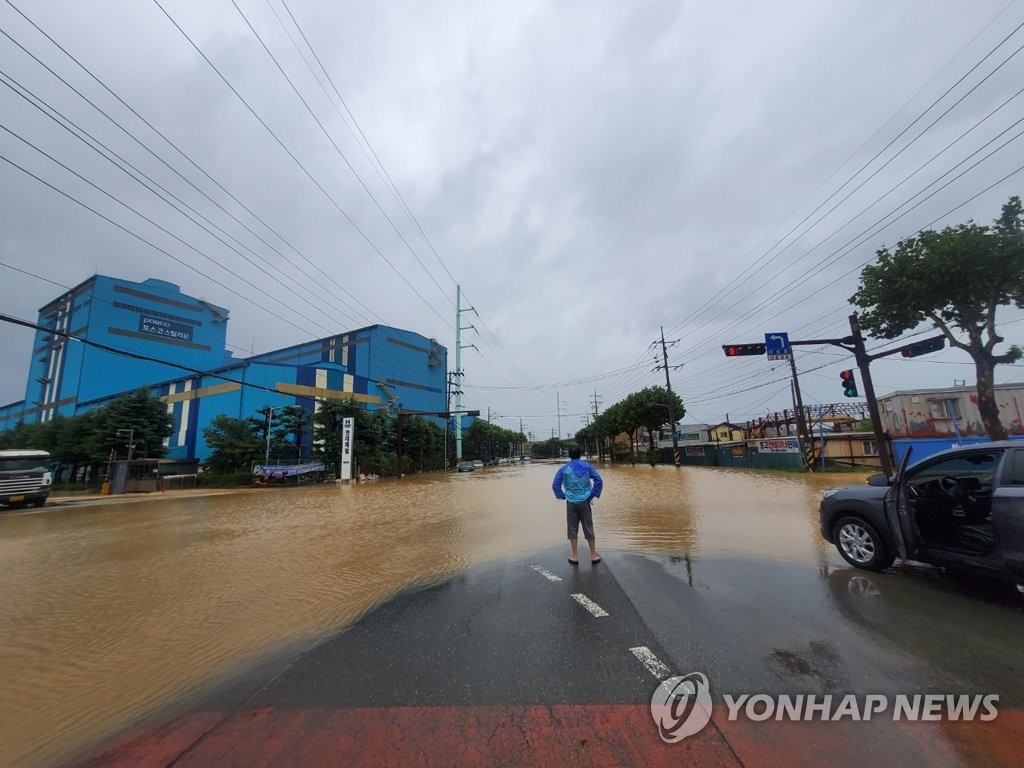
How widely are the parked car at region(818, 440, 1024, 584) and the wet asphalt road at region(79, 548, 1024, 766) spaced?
1.34ft

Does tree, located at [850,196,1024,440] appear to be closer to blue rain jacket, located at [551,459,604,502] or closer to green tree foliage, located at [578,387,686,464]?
blue rain jacket, located at [551,459,604,502]

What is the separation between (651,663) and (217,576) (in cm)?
589

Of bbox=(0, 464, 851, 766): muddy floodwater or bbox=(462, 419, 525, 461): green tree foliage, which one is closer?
bbox=(0, 464, 851, 766): muddy floodwater

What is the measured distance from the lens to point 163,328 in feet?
189

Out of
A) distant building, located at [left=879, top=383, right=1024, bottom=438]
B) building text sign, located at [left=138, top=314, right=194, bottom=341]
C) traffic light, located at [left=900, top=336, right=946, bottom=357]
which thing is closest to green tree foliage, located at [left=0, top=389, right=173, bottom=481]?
building text sign, located at [left=138, top=314, right=194, bottom=341]

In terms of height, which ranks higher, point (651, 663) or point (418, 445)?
point (418, 445)

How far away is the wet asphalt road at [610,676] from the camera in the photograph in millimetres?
2299

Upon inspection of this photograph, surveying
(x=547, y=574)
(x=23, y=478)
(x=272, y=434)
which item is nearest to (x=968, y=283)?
(x=547, y=574)

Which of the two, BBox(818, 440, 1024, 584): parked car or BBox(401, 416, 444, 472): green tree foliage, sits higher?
BBox(401, 416, 444, 472): green tree foliage

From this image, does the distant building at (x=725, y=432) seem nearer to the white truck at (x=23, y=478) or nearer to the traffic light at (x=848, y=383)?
the traffic light at (x=848, y=383)

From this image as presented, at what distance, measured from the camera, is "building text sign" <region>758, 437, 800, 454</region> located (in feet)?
98.7

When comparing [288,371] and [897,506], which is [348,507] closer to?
[897,506]

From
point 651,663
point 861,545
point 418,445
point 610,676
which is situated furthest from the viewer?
point 418,445

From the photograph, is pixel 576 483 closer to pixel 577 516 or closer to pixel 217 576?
pixel 577 516
